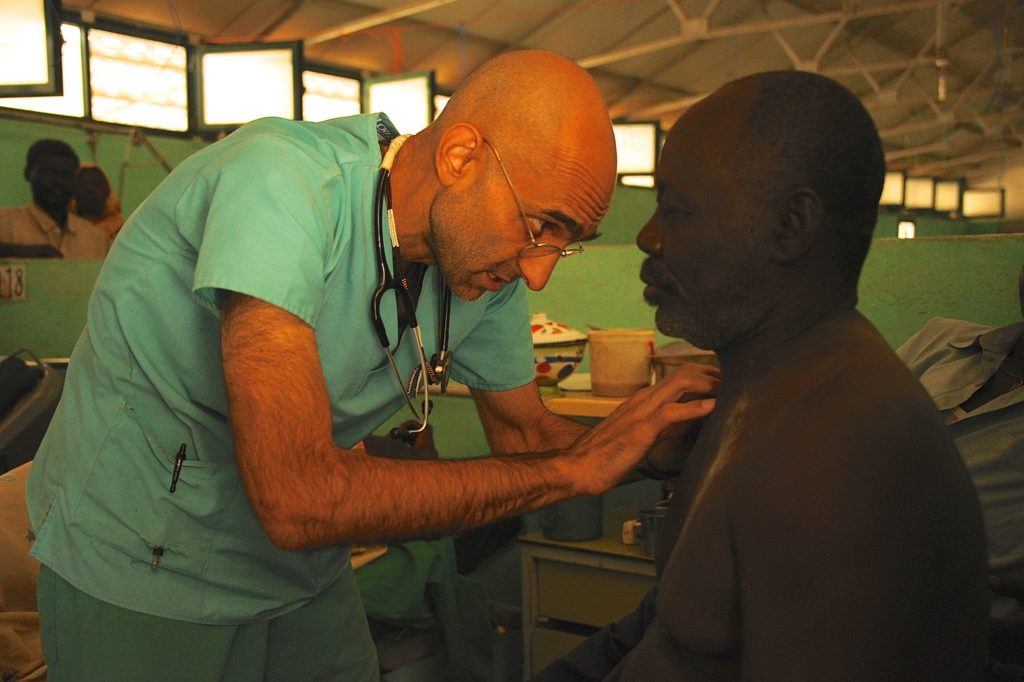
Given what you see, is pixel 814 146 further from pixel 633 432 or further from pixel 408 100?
pixel 408 100

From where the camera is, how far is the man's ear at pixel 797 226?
84 centimetres

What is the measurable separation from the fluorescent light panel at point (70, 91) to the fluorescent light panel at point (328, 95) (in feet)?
4.49

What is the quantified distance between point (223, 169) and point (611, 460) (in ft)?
1.78

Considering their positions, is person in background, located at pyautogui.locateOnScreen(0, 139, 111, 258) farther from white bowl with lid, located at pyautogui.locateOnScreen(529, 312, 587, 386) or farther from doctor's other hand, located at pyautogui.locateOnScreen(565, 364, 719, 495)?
doctor's other hand, located at pyautogui.locateOnScreen(565, 364, 719, 495)

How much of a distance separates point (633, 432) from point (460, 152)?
1.28ft

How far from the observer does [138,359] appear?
112cm

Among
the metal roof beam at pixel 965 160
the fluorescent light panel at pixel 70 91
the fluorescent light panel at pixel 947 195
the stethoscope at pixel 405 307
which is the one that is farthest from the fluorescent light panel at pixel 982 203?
the fluorescent light panel at pixel 70 91

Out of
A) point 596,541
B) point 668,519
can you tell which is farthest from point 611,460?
point 596,541

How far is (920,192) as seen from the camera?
4984mm

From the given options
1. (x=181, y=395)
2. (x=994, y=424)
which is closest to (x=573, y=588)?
(x=994, y=424)

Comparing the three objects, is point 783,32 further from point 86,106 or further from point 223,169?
point 223,169

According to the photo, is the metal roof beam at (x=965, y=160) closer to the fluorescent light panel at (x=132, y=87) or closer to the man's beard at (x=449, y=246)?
the fluorescent light panel at (x=132, y=87)

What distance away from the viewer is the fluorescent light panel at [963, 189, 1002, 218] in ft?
13.7

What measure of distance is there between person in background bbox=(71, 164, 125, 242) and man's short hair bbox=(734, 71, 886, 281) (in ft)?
13.5
